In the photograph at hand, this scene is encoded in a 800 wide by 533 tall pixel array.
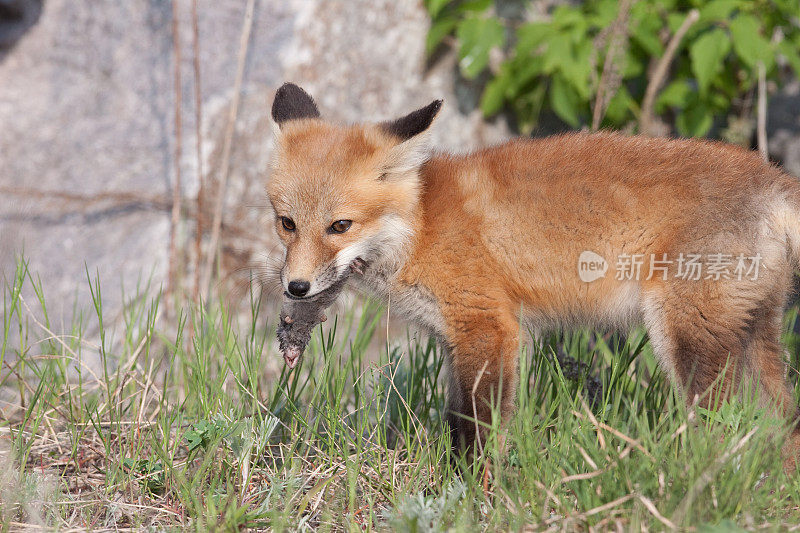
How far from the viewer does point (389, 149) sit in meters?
3.72

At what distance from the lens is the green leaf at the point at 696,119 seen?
229 inches

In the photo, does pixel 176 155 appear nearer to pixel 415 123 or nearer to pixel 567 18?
pixel 415 123

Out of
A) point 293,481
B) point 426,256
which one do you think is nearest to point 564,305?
point 426,256

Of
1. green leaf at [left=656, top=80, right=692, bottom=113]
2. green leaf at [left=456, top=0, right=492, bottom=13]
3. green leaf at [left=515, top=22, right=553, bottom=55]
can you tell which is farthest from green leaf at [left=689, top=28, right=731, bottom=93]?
green leaf at [left=456, top=0, right=492, bottom=13]

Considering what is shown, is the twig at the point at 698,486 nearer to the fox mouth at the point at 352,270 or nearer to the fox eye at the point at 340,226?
the fox mouth at the point at 352,270

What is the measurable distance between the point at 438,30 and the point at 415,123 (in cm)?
277

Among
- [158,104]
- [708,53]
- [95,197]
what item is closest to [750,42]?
[708,53]

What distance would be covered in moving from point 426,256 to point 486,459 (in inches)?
41.0

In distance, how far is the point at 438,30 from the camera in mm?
6047

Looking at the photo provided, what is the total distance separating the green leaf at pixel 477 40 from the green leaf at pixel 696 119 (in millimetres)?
1590

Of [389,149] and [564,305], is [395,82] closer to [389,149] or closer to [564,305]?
[389,149]

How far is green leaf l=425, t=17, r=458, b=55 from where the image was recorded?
6.04m

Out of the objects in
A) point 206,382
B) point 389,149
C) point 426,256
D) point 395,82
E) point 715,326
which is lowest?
point 206,382

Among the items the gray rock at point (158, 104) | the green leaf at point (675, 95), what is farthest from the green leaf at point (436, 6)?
the green leaf at point (675, 95)
